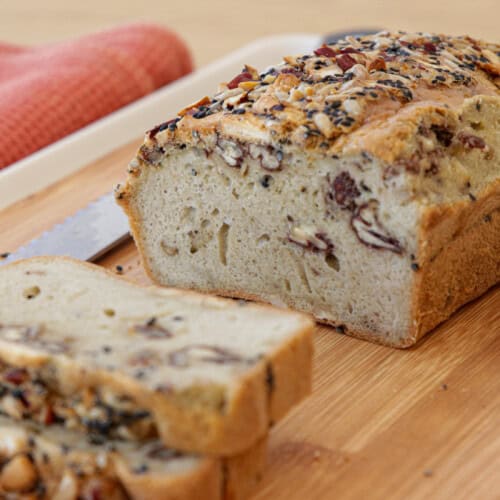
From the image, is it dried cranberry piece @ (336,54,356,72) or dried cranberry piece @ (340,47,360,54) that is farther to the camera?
dried cranberry piece @ (340,47,360,54)

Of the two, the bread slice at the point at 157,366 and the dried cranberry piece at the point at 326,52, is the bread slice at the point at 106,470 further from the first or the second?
the dried cranberry piece at the point at 326,52

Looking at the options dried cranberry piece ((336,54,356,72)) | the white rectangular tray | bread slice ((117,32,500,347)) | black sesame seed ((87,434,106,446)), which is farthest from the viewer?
the white rectangular tray

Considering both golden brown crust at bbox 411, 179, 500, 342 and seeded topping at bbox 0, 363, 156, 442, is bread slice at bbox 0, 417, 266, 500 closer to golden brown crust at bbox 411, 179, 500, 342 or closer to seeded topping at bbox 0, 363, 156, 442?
seeded topping at bbox 0, 363, 156, 442

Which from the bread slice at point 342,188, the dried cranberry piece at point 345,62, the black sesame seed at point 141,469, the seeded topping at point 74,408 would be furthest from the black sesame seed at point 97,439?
the dried cranberry piece at point 345,62

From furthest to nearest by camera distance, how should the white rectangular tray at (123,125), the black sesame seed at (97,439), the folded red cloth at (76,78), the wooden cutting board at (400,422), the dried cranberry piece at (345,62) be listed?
the folded red cloth at (76,78)
the white rectangular tray at (123,125)
the dried cranberry piece at (345,62)
the wooden cutting board at (400,422)
the black sesame seed at (97,439)

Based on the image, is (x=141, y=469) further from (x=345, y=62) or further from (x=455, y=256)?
(x=345, y=62)

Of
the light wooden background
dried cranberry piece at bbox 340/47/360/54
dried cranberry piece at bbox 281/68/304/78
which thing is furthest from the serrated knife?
the light wooden background
